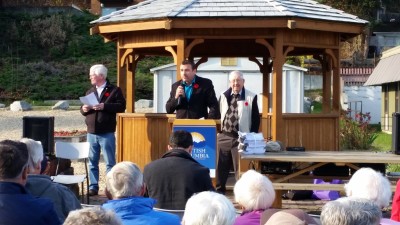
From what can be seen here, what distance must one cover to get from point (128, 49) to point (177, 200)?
6.48 metres

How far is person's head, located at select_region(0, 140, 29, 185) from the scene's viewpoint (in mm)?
5418

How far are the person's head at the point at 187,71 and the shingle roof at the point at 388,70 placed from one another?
21.4 metres

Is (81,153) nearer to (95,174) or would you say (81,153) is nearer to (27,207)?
(95,174)

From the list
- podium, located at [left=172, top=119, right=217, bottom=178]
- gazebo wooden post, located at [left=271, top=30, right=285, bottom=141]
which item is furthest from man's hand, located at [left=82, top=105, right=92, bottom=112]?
gazebo wooden post, located at [left=271, top=30, right=285, bottom=141]

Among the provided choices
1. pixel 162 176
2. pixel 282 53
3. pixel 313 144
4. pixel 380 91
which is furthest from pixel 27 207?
pixel 380 91

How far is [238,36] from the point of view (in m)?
12.7

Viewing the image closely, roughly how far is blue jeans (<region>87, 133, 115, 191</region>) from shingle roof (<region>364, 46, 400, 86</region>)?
21.4 m

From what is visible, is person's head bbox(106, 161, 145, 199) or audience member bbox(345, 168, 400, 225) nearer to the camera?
person's head bbox(106, 161, 145, 199)

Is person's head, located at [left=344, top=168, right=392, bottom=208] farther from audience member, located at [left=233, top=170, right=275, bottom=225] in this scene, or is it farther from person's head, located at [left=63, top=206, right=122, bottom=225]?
person's head, located at [left=63, top=206, right=122, bottom=225]

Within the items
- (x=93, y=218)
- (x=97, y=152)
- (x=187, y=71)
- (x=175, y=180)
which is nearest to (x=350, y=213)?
(x=93, y=218)

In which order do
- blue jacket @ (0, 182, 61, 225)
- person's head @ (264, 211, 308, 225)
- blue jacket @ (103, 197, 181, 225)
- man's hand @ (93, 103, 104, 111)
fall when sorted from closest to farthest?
1. person's head @ (264, 211, 308, 225)
2. blue jacket @ (0, 182, 61, 225)
3. blue jacket @ (103, 197, 181, 225)
4. man's hand @ (93, 103, 104, 111)

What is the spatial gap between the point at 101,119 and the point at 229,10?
2.64m

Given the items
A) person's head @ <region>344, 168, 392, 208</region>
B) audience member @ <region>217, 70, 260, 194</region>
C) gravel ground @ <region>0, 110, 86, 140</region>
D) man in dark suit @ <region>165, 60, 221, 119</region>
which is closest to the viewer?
person's head @ <region>344, 168, 392, 208</region>

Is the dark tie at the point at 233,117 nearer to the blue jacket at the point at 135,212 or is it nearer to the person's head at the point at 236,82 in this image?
the person's head at the point at 236,82
